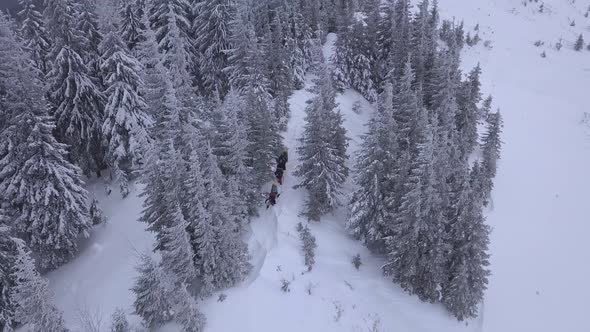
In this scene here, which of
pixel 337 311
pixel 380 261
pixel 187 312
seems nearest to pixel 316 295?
pixel 337 311

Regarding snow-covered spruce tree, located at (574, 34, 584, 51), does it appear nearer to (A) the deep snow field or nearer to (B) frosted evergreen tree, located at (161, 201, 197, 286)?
(A) the deep snow field

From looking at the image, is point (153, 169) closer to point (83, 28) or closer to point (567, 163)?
point (83, 28)

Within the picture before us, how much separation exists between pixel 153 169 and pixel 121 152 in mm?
9707

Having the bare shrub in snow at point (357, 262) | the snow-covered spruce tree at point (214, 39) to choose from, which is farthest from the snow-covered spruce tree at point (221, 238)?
the snow-covered spruce tree at point (214, 39)

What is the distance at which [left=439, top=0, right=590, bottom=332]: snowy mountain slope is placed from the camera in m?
28.5

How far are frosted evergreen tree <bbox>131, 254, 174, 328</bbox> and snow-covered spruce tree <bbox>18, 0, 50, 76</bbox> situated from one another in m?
18.7

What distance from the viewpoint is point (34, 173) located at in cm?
2584

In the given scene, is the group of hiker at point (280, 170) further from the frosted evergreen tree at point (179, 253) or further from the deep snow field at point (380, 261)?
the frosted evergreen tree at point (179, 253)

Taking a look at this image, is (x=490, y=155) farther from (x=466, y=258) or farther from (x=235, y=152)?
(x=235, y=152)

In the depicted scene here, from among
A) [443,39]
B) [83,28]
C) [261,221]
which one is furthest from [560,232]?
[83,28]

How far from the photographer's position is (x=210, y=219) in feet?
69.8

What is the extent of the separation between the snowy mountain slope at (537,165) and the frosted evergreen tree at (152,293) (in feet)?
58.3

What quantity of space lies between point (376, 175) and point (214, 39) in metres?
20.1

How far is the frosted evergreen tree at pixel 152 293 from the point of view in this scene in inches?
793
